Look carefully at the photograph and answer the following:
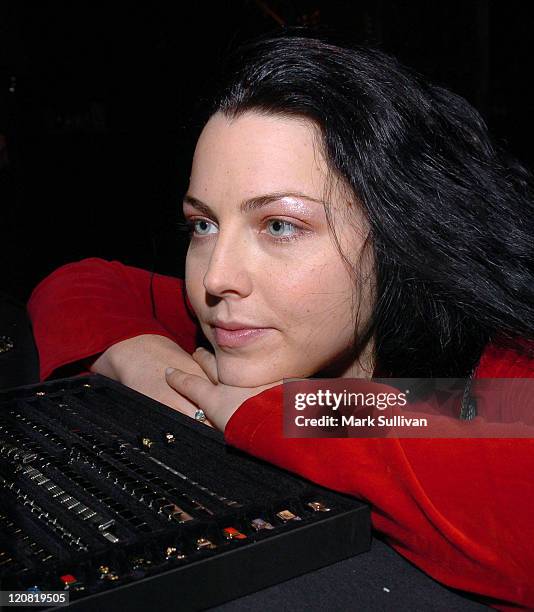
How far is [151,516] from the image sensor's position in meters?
0.67

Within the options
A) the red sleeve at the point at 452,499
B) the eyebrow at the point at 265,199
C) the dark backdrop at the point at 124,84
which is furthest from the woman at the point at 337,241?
the dark backdrop at the point at 124,84

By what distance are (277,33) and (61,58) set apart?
2.04 metres

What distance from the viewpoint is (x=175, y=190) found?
1388mm

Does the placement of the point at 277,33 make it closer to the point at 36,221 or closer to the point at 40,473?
the point at 40,473

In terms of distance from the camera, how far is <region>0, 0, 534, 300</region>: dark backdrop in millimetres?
2807

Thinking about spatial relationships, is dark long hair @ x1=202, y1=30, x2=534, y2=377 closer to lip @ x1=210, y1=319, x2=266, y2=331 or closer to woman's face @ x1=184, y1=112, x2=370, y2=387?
woman's face @ x1=184, y1=112, x2=370, y2=387

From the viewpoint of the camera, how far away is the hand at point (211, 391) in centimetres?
98

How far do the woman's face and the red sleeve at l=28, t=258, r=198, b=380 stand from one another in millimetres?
347

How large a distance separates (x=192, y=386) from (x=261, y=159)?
34cm

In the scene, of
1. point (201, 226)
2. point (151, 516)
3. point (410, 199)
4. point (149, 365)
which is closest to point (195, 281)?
point (201, 226)

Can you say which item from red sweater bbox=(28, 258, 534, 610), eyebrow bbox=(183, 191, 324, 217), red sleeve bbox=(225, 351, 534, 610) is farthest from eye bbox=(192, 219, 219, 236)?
red sleeve bbox=(225, 351, 534, 610)

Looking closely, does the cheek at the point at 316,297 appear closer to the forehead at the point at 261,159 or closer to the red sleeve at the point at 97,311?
the forehead at the point at 261,159

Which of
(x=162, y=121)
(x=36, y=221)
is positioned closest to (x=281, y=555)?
(x=162, y=121)

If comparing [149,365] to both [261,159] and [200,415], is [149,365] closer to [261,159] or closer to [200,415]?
[200,415]
